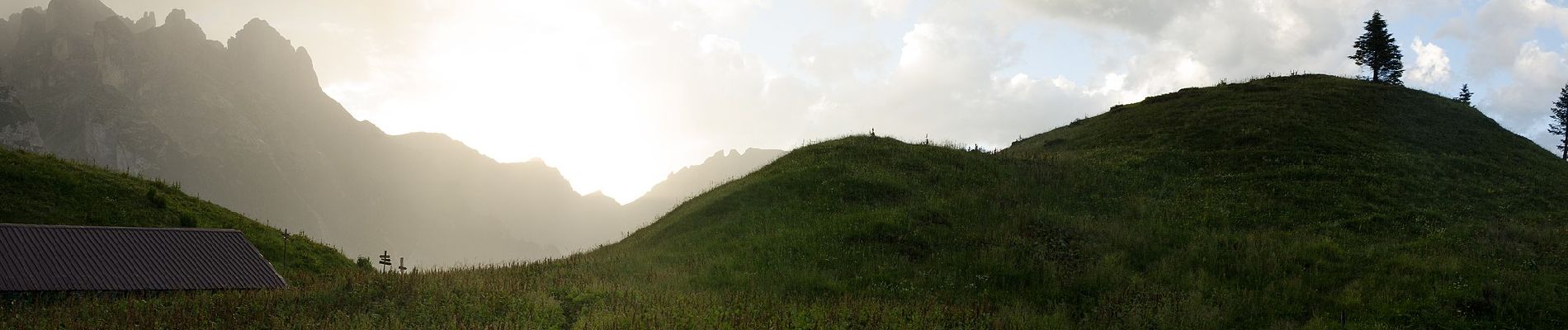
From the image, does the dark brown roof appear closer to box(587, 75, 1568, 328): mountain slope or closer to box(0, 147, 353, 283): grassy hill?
box(0, 147, 353, 283): grassy hill

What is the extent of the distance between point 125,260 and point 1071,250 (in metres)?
29.7

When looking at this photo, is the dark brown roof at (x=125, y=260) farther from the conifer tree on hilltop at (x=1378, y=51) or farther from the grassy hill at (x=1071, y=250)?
the conifer tree on hilltop at (x=1378, y=51)

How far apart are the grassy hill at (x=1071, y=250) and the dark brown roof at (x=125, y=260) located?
8.48 feet

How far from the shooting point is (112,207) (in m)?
32.8

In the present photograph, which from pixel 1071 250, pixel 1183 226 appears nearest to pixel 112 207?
pixel 1071 250

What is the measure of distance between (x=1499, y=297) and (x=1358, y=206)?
1319cm

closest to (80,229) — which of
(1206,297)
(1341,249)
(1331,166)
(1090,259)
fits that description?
(1090,259)

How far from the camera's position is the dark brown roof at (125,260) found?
2131cm

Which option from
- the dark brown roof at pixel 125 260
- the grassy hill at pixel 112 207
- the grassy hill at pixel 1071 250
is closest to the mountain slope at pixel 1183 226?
the grassy hill at pixel 1071 250

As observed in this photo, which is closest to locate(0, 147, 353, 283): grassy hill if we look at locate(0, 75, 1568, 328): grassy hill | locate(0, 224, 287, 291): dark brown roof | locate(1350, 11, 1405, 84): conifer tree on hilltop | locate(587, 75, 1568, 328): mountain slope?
locate(0, 224, 287, 291): dark brown roof

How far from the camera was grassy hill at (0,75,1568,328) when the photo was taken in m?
16.3

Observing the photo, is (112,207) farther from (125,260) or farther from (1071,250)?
(1071,250)

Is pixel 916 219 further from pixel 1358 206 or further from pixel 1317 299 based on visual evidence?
pixel 1358 206

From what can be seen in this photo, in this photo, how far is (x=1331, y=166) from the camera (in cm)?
3675
